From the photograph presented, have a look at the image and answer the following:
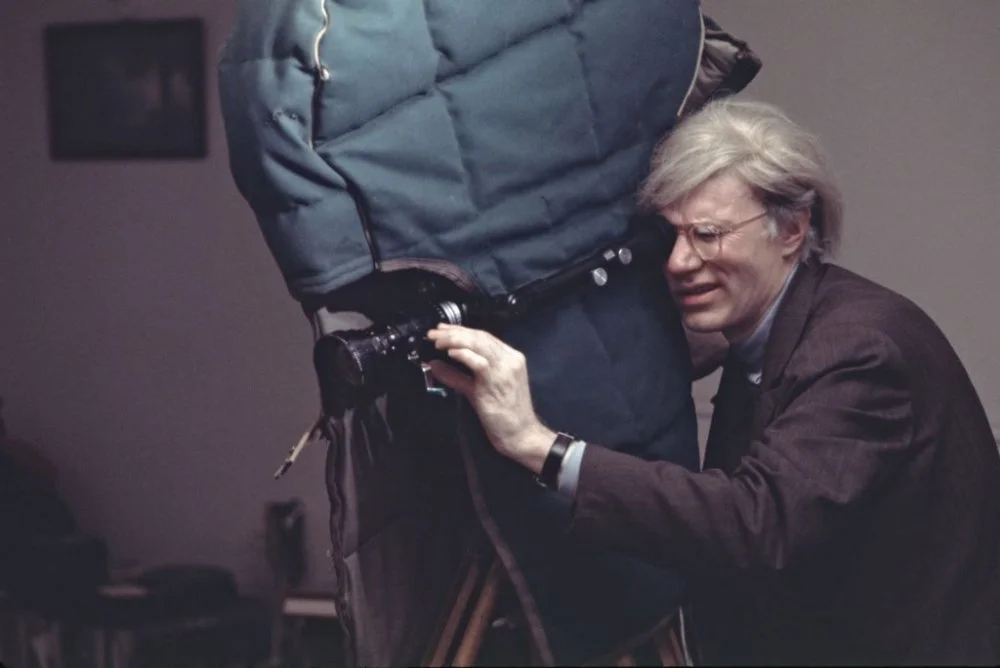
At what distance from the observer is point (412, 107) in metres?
0.97

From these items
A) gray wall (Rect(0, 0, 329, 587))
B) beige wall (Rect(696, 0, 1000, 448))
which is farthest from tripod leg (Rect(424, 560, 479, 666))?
beige wall (Rect(696, 0, 1000, 448))

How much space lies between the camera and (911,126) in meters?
1.61

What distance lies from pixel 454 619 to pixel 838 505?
0.44 meters

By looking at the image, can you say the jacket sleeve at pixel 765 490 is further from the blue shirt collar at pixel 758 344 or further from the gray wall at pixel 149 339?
the gray wall at pixel 149 339

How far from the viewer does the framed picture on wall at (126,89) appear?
1635 mm

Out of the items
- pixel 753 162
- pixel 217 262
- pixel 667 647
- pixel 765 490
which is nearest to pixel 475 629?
pixel 667 647

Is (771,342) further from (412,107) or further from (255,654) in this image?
(255,654)

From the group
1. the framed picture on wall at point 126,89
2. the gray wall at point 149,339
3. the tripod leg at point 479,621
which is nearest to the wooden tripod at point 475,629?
the tripod leg at point 479,621

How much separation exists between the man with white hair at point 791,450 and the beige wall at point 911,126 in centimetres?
42

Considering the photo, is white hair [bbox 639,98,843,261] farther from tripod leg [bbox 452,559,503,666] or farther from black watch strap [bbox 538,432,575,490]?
tripod leg [bbox 452,559,503,666]

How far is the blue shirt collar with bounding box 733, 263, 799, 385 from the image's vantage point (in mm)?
1229

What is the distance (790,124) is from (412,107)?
0.47 metres

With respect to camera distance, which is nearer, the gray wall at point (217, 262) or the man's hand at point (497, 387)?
the man's hand at point (497, 387)

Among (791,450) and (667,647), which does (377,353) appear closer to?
(791,450)
